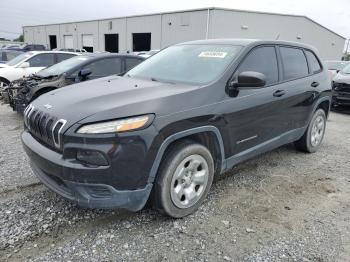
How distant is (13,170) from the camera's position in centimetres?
450

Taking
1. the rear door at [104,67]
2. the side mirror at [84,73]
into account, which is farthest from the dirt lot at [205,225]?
the rear door at [104,67]

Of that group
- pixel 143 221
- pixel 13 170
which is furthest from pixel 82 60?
pixel 143 221

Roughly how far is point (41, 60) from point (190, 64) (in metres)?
7.78

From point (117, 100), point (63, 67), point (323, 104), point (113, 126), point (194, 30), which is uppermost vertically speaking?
point (194, 30)

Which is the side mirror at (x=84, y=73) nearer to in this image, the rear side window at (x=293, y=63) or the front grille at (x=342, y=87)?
the rear side window at (x=293, y=63)

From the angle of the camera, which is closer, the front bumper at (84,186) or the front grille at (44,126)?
the front bumper at (84,186)

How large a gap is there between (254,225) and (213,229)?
0.42m

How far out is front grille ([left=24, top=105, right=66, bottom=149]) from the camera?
9.51 feet

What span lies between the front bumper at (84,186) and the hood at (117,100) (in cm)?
36

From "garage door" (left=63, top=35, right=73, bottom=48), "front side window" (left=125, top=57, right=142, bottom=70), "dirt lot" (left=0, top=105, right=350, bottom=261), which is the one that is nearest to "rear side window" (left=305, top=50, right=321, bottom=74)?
"dirt lot" (left=0, top=105, right=350, bottom=261)

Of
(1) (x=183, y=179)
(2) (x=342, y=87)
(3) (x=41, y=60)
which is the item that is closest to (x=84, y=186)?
(1) (x=183, y=179)

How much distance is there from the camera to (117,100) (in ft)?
10.1

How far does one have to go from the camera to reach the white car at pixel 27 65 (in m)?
9.96

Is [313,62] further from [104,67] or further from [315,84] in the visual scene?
[104,67]
